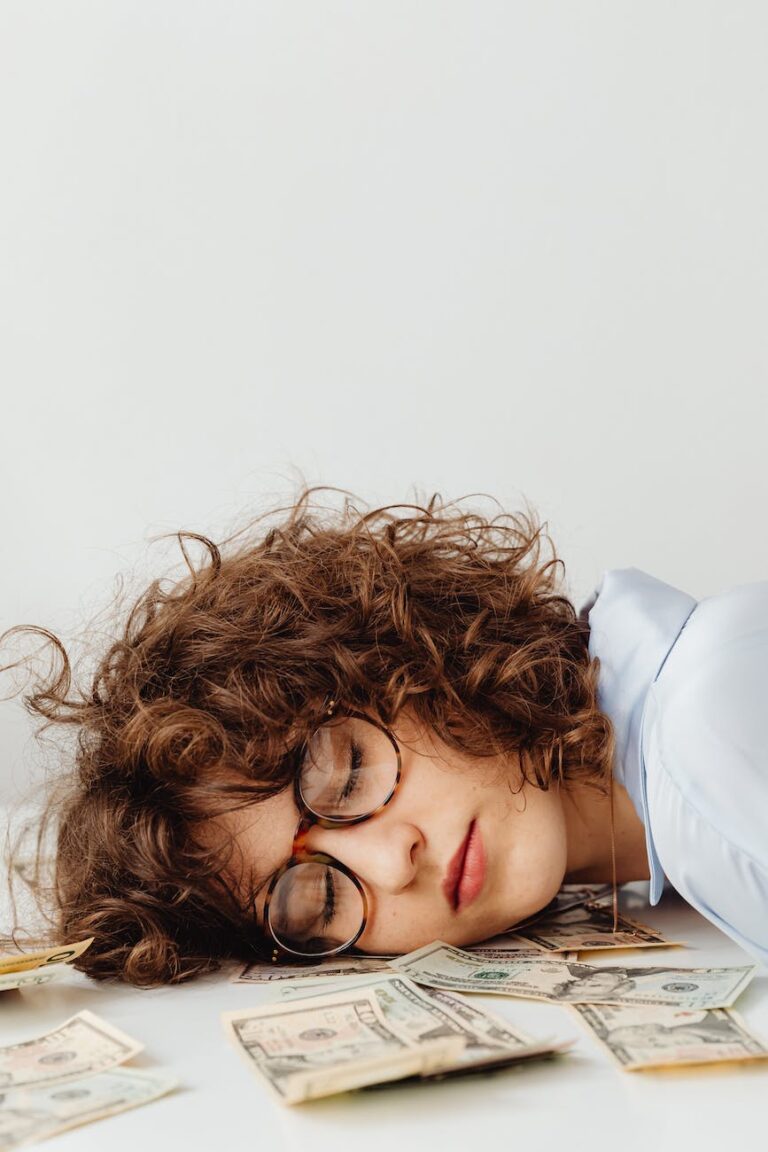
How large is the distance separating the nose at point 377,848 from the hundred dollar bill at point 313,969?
0.09 meters

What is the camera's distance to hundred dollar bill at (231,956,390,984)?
122cm

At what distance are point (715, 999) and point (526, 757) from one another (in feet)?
1.38

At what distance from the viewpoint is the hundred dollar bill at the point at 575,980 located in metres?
0.99

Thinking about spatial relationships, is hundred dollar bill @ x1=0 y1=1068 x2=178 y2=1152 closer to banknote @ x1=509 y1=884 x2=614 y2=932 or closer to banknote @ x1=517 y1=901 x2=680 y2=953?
banknote @ x1=517 y1=901 x2=680 y2=953

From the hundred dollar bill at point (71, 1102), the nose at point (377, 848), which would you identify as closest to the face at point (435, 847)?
the nose at point (377, 848)

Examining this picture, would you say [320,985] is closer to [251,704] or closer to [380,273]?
[251,704]

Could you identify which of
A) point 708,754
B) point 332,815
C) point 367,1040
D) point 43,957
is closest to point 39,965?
point 43,957

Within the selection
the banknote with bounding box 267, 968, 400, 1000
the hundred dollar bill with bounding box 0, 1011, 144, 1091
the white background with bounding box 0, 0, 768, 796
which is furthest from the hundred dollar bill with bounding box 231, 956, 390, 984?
the white background with bounding box 0, 0, 768, 796

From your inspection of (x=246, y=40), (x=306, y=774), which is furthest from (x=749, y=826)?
(x=246, y=40)

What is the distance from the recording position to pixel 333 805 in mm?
1230

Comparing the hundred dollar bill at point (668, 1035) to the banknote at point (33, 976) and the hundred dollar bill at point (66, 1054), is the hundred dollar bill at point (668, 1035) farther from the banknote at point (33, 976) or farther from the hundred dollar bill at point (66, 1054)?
the banknote at point (33, 976)

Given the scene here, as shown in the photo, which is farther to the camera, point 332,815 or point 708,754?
point 332,815

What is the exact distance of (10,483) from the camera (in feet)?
8.00

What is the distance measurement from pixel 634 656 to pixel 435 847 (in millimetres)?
322
